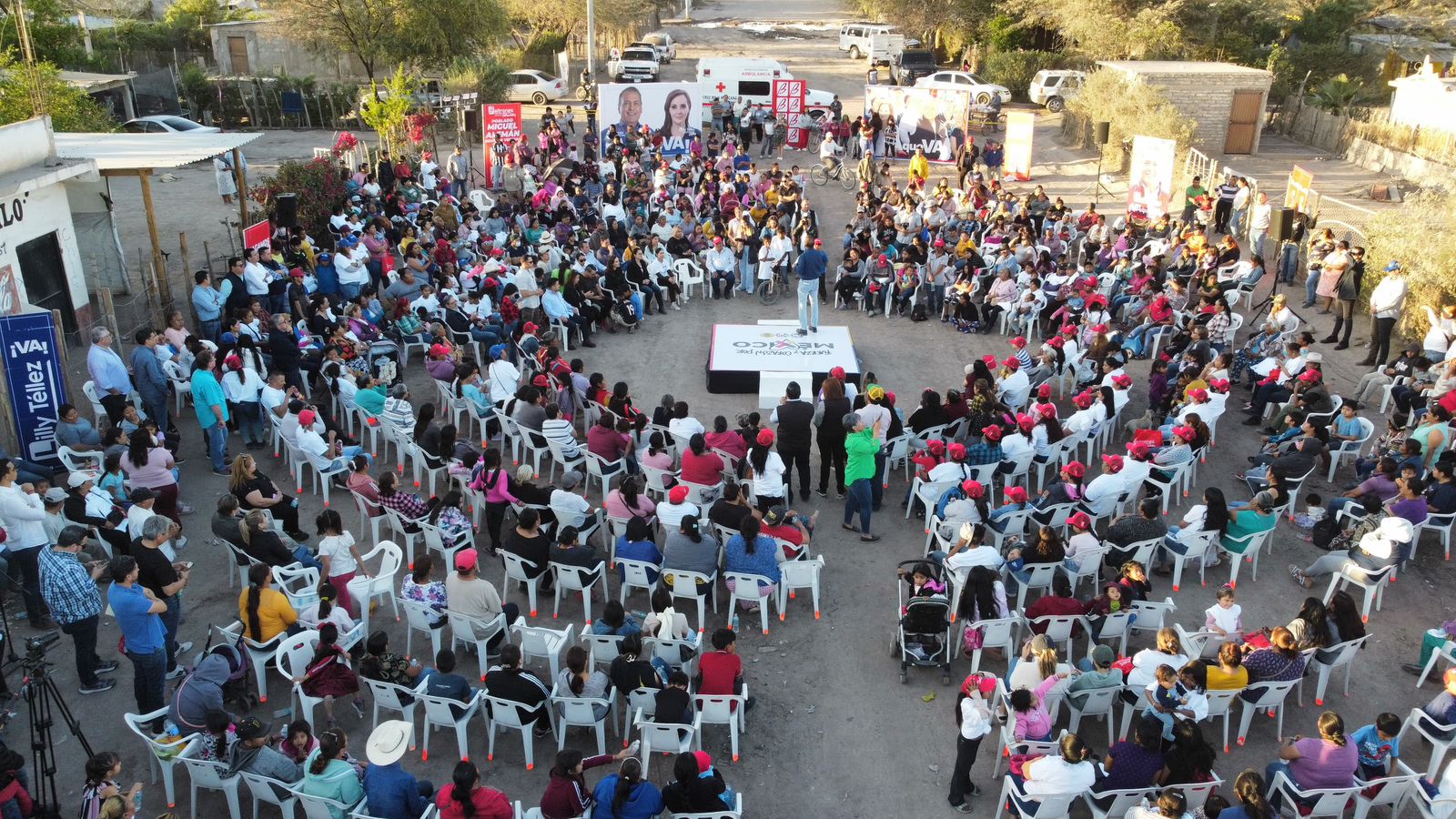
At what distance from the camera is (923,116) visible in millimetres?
24438

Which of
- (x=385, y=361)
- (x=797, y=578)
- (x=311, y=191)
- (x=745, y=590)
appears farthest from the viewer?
(x=311, y=191)

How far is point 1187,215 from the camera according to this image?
1788cm

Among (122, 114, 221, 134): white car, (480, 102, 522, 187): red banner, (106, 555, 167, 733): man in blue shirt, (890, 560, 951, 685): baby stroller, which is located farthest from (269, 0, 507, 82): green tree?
(890, 560, 951, 685): baby stroller

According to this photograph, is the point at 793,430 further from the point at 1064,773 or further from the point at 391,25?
the point at 391,25

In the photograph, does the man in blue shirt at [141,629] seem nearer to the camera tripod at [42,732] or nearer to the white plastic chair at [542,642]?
the camera tripod at [42,732]

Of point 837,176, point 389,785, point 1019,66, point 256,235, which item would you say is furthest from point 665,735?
point 1019,66

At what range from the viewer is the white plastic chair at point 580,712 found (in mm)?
6922

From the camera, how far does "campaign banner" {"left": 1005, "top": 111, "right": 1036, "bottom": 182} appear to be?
73.8 feet

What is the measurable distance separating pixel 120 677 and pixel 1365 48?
37.8m

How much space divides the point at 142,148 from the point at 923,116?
16375mm

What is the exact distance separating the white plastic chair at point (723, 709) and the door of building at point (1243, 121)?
23365 millimetres

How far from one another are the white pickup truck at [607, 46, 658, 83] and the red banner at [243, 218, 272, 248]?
2438 centimetres

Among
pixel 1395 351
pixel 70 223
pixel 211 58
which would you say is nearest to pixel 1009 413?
pixel 1395 351

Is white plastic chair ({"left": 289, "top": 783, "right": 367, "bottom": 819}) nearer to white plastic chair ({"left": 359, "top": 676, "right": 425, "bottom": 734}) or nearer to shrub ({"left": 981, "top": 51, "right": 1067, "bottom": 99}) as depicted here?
white plastic chair ({"left": 359, "top": 676, "right": 425, "bottom": 734})
